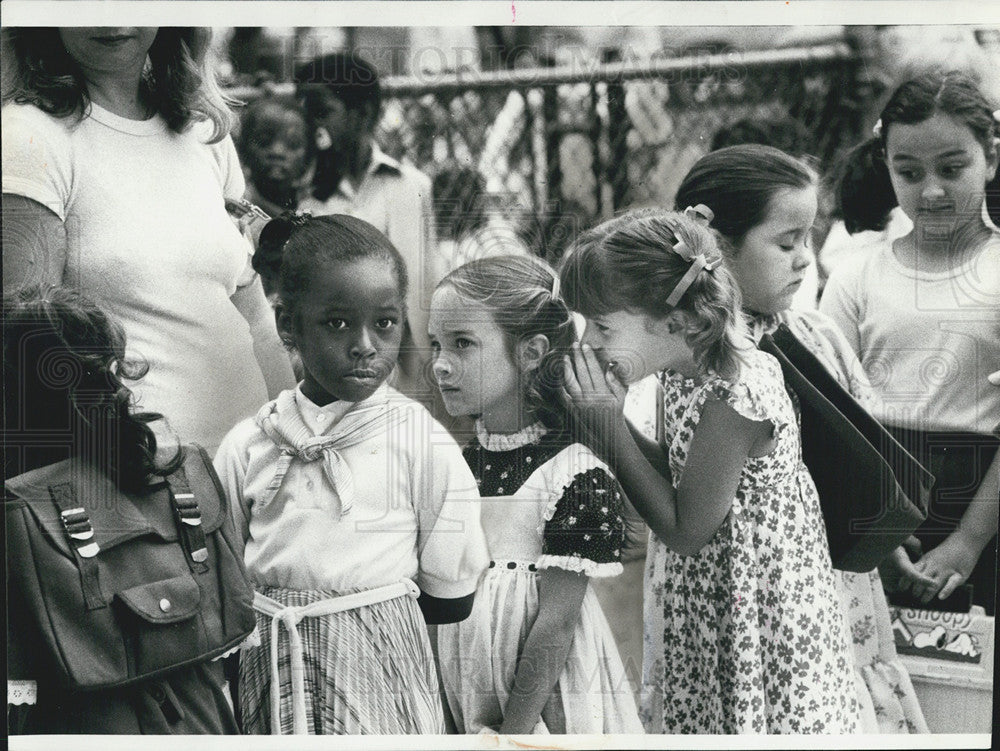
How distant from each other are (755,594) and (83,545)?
181 centimetres

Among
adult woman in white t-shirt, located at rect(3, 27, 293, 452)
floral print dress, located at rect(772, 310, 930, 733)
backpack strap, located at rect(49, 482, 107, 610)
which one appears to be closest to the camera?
backpack strap, located at rect(49, 482, 107, 610)

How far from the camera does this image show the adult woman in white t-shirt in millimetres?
2980

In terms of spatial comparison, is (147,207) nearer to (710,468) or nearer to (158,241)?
(158,241)

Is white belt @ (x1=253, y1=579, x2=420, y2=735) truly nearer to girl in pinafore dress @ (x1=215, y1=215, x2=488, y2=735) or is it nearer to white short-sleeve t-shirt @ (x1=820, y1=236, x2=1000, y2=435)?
girl in pinafore dress @ (x1=215, y1=215, x2=488, y2=735)

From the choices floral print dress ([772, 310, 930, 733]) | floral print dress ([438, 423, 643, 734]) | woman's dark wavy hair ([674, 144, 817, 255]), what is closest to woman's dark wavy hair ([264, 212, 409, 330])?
floral print dress ([438, 423, 643, 734])

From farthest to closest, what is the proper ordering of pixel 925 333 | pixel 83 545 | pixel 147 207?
pixel 925 333 < pixel 147 207 < pixel 83 545

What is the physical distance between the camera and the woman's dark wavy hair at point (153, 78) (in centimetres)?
297

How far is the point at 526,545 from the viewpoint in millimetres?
3051

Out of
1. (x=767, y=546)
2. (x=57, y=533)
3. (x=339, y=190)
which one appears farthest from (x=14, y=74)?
(x=767, y=546)

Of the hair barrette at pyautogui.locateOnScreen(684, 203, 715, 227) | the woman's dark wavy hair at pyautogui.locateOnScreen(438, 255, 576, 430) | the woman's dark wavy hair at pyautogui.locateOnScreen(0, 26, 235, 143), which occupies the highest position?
the woman's dark wavy hair at pyautogui.locateOnScreen(0, 26, 235, 143)

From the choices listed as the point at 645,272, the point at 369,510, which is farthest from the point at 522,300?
the point at 369,510

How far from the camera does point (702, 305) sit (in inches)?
120

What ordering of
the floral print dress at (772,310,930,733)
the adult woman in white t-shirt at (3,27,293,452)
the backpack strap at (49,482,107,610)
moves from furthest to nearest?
1. the floral print dress at (772,310,930,733)
2. the adult woman in white t-shirt at (3,27,293,452)
3. the backpack strap at (49,482,107,610)

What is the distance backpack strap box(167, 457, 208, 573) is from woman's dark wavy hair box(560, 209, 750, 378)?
1168mm
